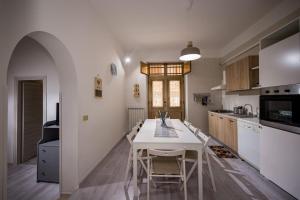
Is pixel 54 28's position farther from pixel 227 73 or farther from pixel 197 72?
pixel 197 72

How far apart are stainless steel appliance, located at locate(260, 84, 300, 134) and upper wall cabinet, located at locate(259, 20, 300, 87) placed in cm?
10

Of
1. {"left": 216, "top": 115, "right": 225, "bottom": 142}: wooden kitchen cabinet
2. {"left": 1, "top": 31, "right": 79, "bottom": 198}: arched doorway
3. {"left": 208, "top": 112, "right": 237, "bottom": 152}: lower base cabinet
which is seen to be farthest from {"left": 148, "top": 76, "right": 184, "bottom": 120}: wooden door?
{"left": 1, "top": 31, "right": 79, "bottom": 198}: arched doorway

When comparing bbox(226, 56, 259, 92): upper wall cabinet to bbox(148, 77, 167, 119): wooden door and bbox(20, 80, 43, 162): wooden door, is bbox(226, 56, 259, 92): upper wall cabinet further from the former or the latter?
bbox(20, 80, 43, 162): wooden door

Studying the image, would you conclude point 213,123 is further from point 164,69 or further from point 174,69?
point 164,69

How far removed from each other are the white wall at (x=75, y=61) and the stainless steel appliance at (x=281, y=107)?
2.88 m

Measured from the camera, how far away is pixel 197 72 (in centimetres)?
570

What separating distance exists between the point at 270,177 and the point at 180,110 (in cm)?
379

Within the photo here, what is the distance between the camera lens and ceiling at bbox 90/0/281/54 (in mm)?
2930

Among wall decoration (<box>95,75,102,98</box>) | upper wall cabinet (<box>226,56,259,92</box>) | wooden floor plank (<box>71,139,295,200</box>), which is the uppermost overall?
upper wall cabinet (<box>226,56,259,92</box>)

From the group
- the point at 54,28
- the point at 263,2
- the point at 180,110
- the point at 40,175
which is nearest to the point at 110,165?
the point at 40,175

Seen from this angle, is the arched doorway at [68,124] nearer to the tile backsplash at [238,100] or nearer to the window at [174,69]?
the tile backsplash at [238,100]

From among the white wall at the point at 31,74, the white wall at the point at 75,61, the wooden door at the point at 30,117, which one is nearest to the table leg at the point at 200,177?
the white wall at the point at 75,61

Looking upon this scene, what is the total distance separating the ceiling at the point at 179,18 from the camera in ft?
9.61

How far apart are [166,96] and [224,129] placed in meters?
2.50
